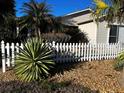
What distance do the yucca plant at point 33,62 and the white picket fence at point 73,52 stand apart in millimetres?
953

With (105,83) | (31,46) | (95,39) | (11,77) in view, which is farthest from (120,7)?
(95,39)

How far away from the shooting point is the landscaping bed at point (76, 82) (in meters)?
7.42

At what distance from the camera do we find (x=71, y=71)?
10.4 meters

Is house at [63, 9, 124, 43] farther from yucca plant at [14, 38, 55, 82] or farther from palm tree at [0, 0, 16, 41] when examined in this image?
yucca plant at [14, 38, 55, 82]

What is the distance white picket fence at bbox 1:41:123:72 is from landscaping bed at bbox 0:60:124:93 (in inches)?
27.3

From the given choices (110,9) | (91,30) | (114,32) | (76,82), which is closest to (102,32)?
(91,30)

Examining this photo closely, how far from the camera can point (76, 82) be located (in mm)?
8953

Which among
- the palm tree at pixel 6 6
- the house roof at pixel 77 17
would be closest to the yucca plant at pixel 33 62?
the palm tree at pixel 6 6

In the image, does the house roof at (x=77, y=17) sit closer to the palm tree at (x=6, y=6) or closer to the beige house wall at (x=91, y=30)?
the beige house wall at (x=91, y=30)

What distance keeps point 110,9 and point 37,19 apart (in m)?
11.2

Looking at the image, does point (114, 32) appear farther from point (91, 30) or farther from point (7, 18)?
point (7, 18)

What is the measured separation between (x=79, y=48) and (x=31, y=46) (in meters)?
4.31

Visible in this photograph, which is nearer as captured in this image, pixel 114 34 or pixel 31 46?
pixel 31 46

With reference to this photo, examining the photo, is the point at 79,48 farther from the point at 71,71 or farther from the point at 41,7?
the point at 41,7
